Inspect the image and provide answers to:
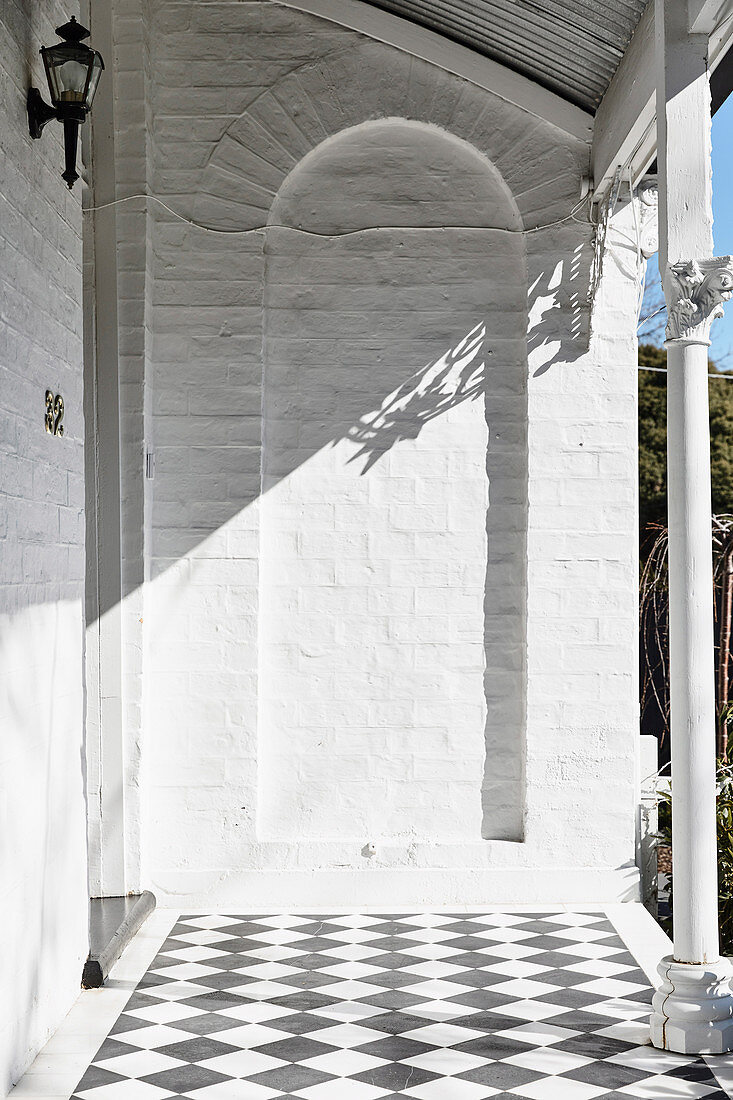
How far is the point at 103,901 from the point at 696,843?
2.83 meters

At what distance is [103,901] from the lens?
5.56 m

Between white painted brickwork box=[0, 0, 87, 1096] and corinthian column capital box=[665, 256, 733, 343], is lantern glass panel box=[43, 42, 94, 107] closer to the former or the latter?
white painted brickwork box=[0, 0, 87, 1096]

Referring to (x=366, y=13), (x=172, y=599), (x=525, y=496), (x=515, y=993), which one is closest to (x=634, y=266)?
(x=525, y=496)

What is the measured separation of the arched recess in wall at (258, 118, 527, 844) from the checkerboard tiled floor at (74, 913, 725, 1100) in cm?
72

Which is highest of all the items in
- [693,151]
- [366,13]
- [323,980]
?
[366,13]

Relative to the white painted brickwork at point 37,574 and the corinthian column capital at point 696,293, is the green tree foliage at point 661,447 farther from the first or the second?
the white painted brickwork at point 37,574

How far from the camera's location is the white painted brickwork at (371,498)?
19.5ft

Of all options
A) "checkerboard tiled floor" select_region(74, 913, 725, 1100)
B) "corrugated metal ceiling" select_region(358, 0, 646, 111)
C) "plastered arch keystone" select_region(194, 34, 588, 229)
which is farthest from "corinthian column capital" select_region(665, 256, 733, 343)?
"checkerboard tiled floor" select_region(74, 913, 725, 1100)

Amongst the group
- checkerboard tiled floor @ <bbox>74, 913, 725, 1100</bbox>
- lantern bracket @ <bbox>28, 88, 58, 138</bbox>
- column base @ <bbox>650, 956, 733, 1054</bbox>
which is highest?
lantern bracket @ <bbox>28, 88, 58, 138</bbox>

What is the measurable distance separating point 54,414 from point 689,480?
2153mm

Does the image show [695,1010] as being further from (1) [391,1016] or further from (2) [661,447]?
(2) [661,447]

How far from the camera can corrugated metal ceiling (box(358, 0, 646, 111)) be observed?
16.3ft

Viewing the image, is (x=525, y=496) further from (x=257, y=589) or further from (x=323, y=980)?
(x=323, y=980)

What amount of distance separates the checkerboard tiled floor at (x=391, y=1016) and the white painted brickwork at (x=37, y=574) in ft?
1.32
